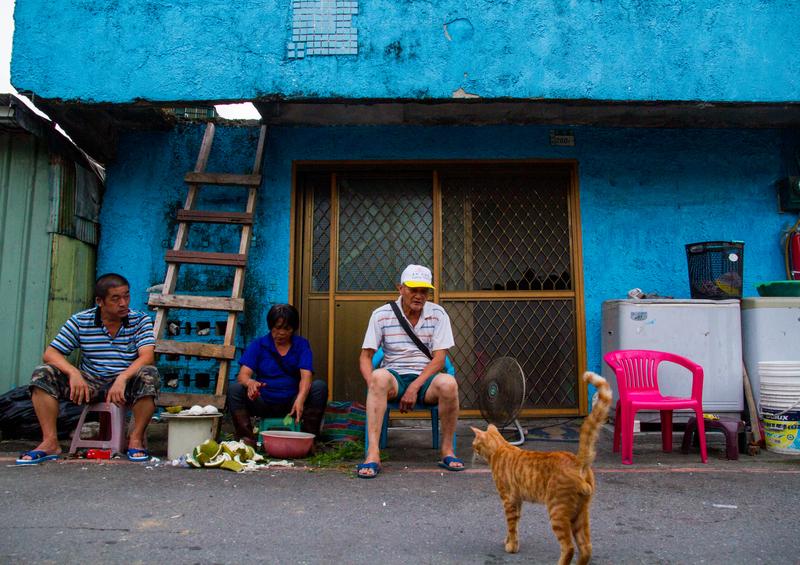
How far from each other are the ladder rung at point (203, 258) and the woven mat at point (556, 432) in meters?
2.96

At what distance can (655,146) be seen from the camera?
6.28 m

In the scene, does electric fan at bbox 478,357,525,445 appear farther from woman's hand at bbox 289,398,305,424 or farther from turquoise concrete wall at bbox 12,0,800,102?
turquoise concrete wall at bbox 12,0,800,102

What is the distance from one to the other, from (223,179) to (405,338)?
2567 millimetres

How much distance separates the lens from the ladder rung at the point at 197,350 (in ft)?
16.7

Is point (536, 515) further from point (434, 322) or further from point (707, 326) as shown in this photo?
point (707, 326)

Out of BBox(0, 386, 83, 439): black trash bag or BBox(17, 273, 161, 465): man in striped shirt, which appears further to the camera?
BBox(0, 386, 83, 439): black trash bag

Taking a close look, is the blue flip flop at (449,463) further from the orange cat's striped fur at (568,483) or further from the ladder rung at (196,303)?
the ladder rung at (196,303)

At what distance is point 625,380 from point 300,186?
3666 millimetres

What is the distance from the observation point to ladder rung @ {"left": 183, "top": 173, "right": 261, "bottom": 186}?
5910 mm

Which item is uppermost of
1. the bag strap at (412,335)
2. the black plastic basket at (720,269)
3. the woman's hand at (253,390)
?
the black plastic basket at (720,269)

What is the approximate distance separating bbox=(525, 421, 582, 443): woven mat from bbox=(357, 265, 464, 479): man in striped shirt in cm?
132

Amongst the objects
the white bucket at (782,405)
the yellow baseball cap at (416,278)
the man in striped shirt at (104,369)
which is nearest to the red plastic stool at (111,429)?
the man in striped shirt at (104,369)

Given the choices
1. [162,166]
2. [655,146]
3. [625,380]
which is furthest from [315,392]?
[655,146]

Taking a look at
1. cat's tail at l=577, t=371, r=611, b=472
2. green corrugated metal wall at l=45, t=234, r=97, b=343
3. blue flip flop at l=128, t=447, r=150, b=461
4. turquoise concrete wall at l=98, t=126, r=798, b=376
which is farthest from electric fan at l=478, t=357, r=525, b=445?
green corrugated metal wall at l=45, t=234, r=97, b=343
